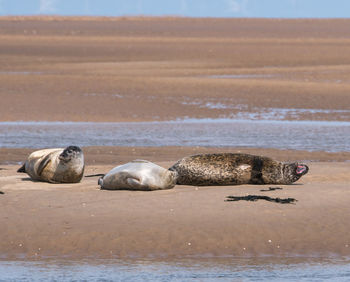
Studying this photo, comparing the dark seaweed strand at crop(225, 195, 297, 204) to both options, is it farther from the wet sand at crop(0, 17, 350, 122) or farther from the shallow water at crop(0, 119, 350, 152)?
the wet sand at crop(0, 17, 350, 122)

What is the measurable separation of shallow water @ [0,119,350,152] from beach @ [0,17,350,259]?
28cm

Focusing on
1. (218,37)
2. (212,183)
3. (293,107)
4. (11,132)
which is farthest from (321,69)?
(212,183)

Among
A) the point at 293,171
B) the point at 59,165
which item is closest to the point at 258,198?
the point at 293,171

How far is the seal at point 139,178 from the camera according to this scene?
428 inches

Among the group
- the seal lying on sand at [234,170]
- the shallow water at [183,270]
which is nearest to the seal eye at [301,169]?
the seal lying on sand at [234,170]

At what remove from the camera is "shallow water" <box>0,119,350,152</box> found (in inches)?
738

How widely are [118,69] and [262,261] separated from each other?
27983 millimetres

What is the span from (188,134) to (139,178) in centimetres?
957

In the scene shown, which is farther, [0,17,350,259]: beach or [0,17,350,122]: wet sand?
[0,17,350,122]: wet sand

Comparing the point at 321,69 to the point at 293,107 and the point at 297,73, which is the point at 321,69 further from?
the point at 293,107

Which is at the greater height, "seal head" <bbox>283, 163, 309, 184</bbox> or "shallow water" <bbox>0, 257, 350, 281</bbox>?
"seal head" <bbox>283, 163, 309, 184</bbox>

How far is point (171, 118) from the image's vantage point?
23438 mm

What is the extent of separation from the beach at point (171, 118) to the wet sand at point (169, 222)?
0.02 meters

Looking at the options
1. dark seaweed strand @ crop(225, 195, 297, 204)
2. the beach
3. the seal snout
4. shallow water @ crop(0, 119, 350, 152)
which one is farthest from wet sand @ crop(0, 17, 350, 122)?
dark seaweed strand @ crop(225, 195, 297, 204)
